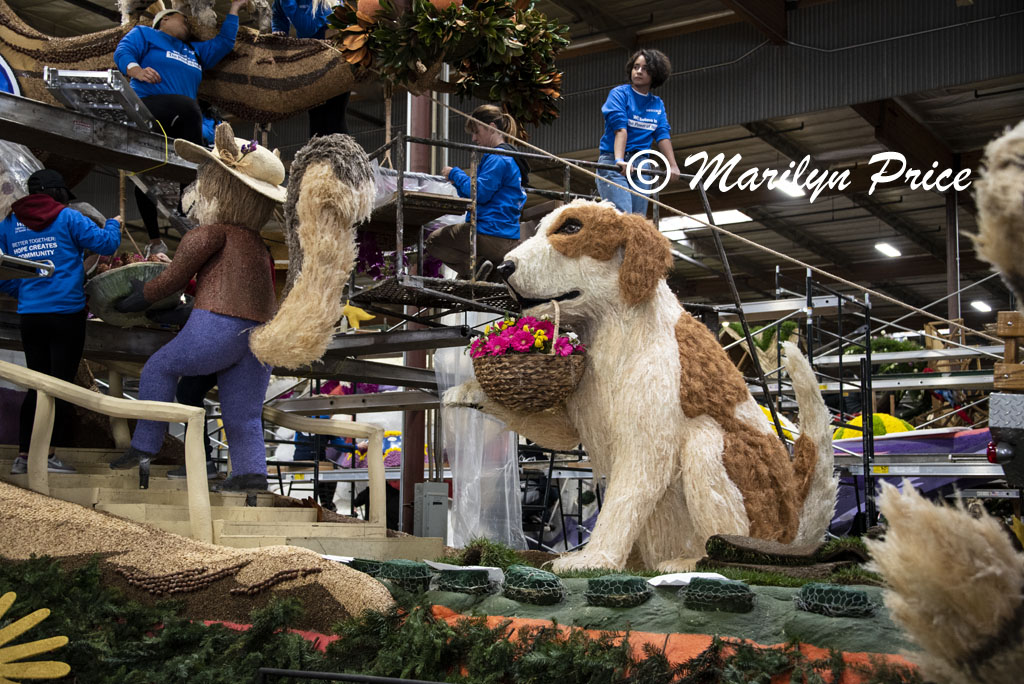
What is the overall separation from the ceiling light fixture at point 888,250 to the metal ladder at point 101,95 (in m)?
12.3

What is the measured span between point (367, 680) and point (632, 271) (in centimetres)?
210

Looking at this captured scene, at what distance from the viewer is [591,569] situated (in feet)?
11.7

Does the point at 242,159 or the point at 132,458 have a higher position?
the point at 242,159

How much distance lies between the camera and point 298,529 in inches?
160

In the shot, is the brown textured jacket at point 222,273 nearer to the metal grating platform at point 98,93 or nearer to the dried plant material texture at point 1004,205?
the metal grating platform at point 98,93

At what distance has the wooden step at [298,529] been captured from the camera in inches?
Result: 151

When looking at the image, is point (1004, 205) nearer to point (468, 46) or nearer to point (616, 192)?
point (468, 46)

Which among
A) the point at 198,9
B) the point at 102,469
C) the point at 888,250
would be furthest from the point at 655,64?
the point at 888,250

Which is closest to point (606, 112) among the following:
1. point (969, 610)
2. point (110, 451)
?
point (110, 451)

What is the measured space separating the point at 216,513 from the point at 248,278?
96 centimetres

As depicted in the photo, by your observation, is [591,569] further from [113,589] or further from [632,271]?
[113,589]

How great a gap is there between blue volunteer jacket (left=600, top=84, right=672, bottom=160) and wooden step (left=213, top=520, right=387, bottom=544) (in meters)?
2.57

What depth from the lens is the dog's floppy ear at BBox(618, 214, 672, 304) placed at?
393cm

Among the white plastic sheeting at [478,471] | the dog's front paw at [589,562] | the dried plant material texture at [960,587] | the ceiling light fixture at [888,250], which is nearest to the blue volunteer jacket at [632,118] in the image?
the white plastic sheeting at [478,471]
